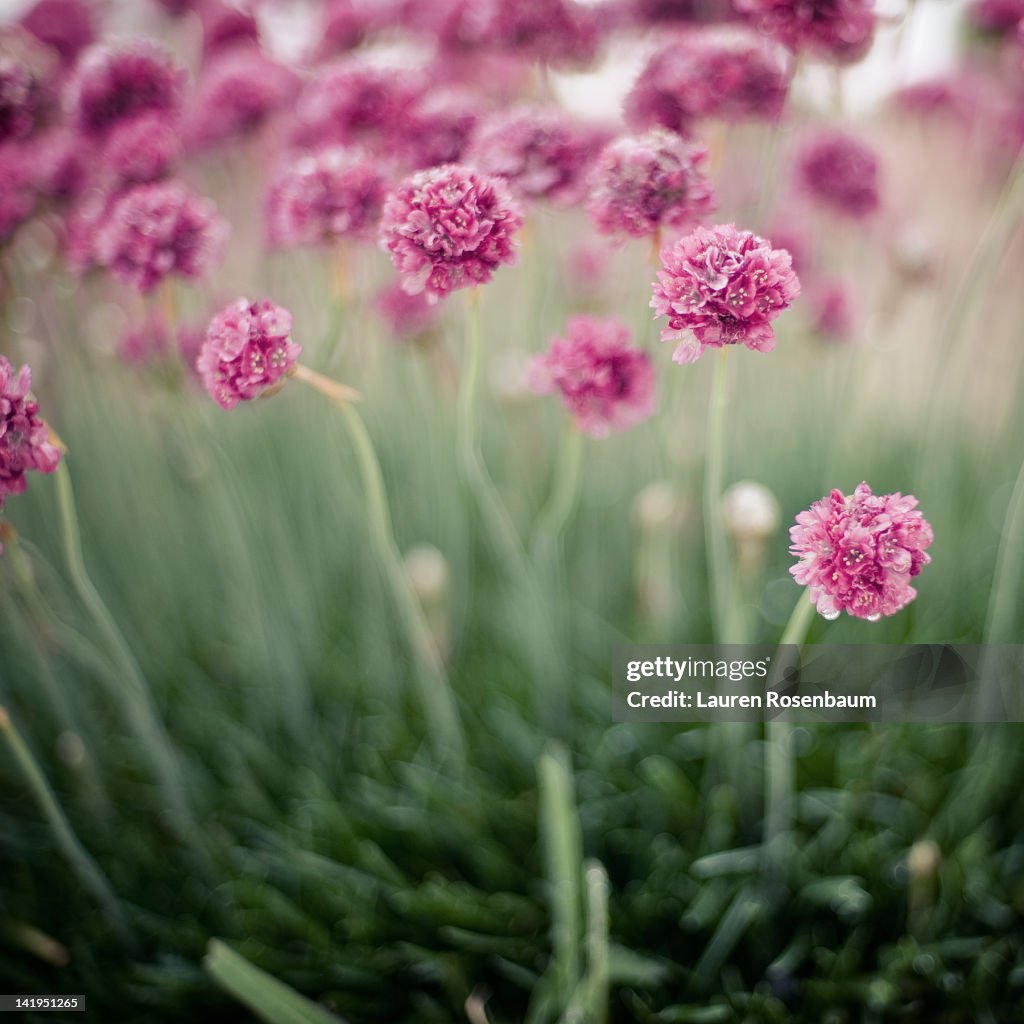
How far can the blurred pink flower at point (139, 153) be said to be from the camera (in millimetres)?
741

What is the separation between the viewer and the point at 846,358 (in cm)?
133

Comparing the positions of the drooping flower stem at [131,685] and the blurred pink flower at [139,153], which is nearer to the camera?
the drooping flower stem at [131,685]

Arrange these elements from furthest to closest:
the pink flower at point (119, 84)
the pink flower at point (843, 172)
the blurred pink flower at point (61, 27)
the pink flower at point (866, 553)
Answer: the blurred pink flower at point (61, 27), the pink flower at point (843, 172), the pink flower at point (119, 84), the pink flower at point (866, 553)

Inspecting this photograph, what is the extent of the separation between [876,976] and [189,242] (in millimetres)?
872

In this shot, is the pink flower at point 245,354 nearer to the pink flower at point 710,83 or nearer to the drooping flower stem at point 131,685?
the drooping flower stem at point 131,685

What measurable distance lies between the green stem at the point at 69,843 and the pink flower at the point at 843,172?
3.26ft

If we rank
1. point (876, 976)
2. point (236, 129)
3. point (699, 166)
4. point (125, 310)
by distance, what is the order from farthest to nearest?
point (125, 310), point (236, 129), point (876, 976), point (699, 166)

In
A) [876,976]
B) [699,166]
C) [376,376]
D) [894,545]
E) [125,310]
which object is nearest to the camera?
[894,545]

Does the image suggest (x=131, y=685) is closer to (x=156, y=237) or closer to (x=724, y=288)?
(x=156, y=237)

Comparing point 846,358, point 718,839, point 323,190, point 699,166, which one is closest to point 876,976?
point 718,839

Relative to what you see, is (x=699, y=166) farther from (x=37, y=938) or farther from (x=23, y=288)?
(x=37, y=938)

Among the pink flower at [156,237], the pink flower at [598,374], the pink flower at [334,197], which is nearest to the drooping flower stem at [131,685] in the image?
the pink flower at [156,237]

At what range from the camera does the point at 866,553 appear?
461 mm

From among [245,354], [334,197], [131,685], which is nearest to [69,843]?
[131,685]
